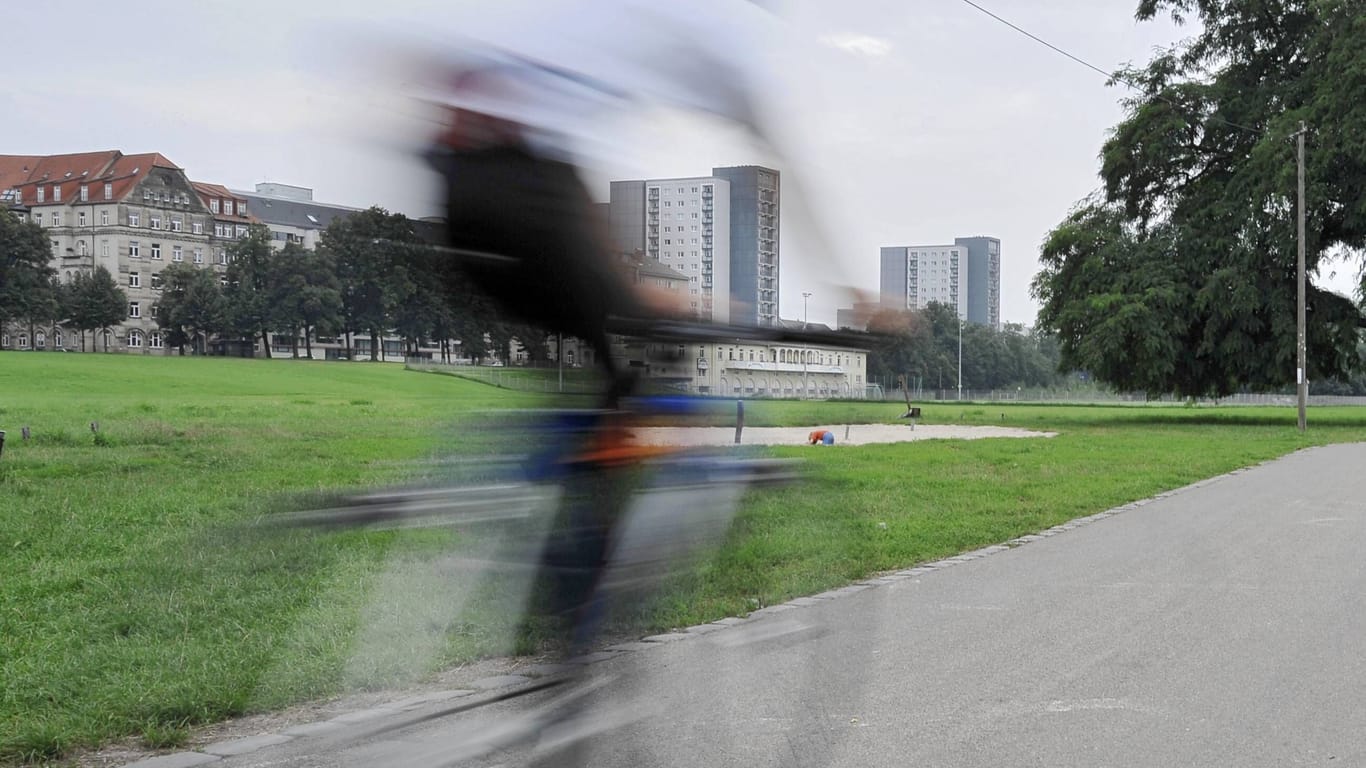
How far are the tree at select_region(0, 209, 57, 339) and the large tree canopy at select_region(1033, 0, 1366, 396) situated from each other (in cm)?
3383

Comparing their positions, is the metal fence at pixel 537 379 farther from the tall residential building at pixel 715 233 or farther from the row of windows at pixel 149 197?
the row of windows at pixel 149 197

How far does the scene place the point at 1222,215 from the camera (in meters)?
36.2

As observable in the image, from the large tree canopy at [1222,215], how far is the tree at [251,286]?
34197 millimetres

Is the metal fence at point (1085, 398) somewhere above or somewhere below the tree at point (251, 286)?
below

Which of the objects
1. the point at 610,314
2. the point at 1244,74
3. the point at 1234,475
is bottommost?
the point at 1234,475

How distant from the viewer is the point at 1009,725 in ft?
14.2

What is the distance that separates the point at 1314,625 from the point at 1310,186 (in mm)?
31741

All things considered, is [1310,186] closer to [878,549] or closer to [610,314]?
[878,549]

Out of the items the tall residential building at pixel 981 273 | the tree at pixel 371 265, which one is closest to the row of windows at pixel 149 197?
the tree at pixel 371 265

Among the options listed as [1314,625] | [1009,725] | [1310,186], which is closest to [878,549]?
[1314,625]

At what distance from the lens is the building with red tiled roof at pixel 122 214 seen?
271 cm

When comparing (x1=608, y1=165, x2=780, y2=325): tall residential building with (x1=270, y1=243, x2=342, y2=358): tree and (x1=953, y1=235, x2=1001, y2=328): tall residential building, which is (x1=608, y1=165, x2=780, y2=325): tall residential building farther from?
(x1=953, y1=235, x2=1001, y2=328): tall residential building

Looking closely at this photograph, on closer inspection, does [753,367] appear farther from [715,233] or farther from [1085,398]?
[1085,398]

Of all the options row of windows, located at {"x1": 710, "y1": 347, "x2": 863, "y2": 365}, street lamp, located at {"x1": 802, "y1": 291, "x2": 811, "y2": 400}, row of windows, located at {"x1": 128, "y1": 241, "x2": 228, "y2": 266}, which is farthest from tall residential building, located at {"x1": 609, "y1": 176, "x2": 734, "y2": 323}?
row of windows, located at {"x1": 128, "y1": 241, "x2": 228, "y2": 266}
